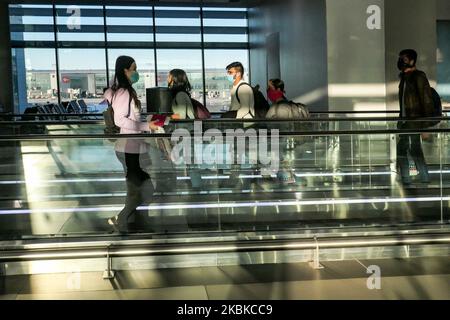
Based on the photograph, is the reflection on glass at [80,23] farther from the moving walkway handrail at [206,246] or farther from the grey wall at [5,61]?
the moving walkway handrail at [206,246]

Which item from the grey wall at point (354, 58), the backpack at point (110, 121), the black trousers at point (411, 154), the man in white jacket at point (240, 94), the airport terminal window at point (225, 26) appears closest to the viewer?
the backpack at point (110, 121)

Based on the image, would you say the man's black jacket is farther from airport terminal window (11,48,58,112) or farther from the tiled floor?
airport terminal window (11,48,58,112)

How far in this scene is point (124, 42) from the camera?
71.2 feet

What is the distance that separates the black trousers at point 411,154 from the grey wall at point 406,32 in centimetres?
665

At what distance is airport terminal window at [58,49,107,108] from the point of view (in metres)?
21.2

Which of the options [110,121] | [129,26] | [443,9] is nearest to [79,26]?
[129,26]

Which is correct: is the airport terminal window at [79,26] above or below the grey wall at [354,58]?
above

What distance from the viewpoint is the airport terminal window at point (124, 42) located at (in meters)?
21.0

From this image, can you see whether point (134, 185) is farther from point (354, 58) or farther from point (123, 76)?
point (354, 58)

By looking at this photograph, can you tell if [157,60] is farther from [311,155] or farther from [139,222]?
[139,222]

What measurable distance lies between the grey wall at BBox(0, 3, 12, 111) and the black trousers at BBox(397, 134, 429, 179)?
1531 cm

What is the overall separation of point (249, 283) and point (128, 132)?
1790mm

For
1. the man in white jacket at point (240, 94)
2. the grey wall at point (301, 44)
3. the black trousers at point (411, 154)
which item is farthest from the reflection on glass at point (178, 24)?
the black trousers at point (411, 154)

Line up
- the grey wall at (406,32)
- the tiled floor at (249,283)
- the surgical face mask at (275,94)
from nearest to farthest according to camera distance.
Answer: the tiled floor at (249,283)
the surgical face mask at (275,94)
the grey wall at (406,32)
